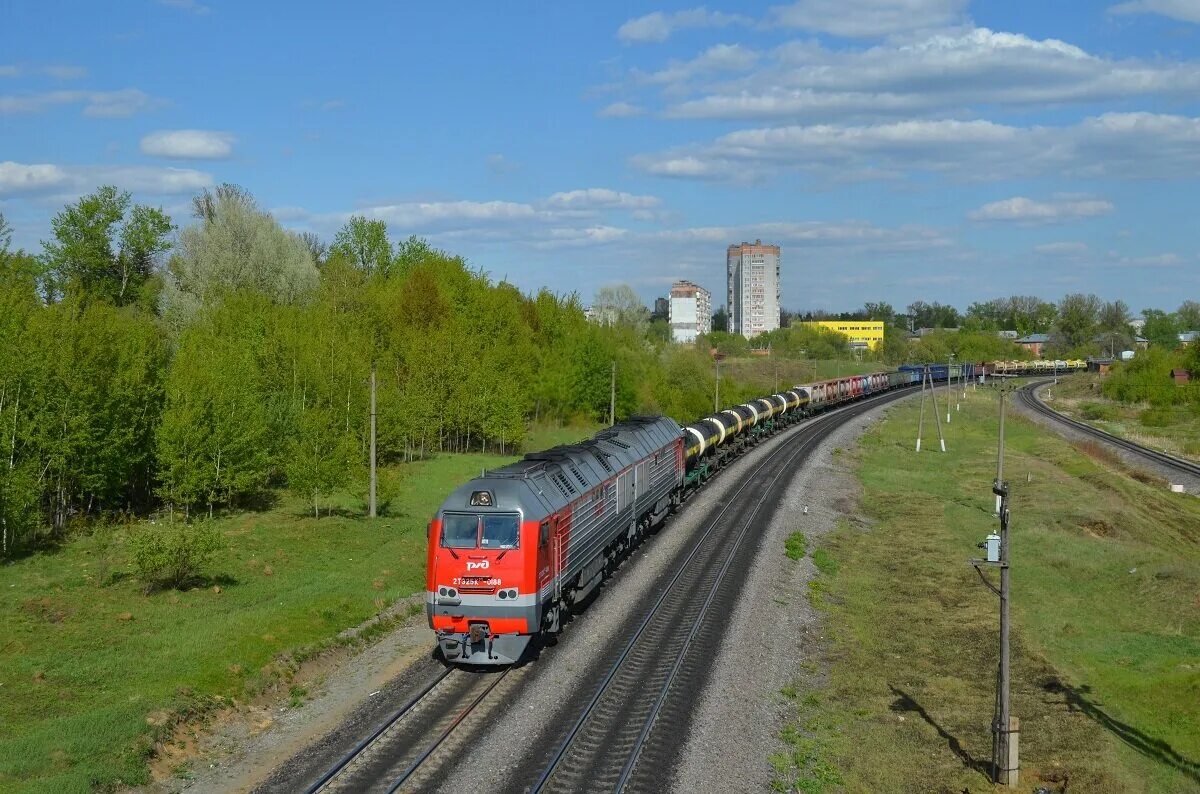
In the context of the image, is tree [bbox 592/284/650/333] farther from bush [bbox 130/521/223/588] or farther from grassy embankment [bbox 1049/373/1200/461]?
bush [bbox 130/521/223/588]

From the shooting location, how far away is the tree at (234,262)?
2795 inches

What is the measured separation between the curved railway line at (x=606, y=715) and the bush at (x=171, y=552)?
36.0 ft

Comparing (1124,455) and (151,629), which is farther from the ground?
(151,629)

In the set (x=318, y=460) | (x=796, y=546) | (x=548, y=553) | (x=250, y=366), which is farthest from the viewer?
(x=250, y=366)

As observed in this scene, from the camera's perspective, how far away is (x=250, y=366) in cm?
4775

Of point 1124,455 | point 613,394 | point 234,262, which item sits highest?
point 234,262

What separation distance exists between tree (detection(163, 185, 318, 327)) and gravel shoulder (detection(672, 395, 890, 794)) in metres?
46.6

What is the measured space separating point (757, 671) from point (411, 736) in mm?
8697

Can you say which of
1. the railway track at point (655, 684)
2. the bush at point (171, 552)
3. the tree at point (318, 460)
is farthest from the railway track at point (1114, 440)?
the bush at point (171, 552)

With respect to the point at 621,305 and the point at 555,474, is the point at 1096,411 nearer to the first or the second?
the point at 621,305

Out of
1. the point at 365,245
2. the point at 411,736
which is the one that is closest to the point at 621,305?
the point at 365,245

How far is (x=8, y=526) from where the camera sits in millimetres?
34844

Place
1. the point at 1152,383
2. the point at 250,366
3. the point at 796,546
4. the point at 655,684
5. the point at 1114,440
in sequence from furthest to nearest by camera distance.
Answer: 1. the point at 1152,383
2. the point at 1114,440
3. the point at 250,366
4. the point at 796,546
5. the point at 655,684

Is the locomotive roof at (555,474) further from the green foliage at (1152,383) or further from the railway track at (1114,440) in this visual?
the green foliage at (1152,383)
